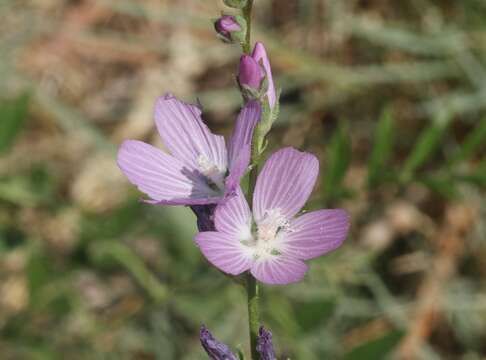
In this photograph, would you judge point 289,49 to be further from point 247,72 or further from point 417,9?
point 247,72

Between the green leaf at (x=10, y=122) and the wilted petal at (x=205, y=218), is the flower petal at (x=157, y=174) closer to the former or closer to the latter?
the wilted petal at (x=205, y=218)

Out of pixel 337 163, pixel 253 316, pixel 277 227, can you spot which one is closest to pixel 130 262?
pixel 337 163

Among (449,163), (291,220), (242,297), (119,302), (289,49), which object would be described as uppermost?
(291,220)

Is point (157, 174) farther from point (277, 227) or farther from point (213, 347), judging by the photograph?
point (213, 347)

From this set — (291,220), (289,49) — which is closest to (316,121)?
(289,49)

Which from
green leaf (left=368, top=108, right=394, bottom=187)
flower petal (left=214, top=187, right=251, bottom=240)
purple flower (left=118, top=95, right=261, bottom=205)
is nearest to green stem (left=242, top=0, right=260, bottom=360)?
flower petal (left=214, top=187, right=251, bottom=240)

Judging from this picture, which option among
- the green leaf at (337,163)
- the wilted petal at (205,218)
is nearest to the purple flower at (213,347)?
the wilted petal at (205,218)
